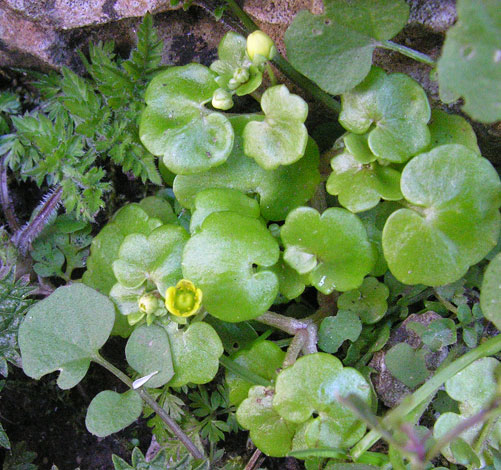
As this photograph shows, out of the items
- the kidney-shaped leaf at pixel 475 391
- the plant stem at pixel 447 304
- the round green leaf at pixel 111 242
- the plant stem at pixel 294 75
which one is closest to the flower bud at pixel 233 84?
the plant stem at pixel 294 75

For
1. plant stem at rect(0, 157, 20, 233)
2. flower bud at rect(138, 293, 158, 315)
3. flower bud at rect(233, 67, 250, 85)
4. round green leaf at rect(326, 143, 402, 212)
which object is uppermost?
flower bud at rect(233, 67, 250, 85)

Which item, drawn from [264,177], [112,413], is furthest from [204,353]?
[264,177]

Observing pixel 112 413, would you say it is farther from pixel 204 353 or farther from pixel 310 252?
pixel 310 252

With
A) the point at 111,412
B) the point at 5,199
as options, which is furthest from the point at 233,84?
the point at 5,199

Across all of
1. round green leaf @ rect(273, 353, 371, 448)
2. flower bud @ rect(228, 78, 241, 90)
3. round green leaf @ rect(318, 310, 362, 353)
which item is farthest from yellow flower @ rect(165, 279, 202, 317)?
flower bud @ rect(228, 78, 241, 90)

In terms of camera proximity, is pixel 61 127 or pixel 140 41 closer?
pixel 140 41

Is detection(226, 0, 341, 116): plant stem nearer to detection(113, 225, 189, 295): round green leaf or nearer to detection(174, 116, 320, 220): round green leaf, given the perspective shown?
detection(174, 116, 320, 220): round green leaf

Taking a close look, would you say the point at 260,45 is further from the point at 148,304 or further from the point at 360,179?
the point at 148,304
